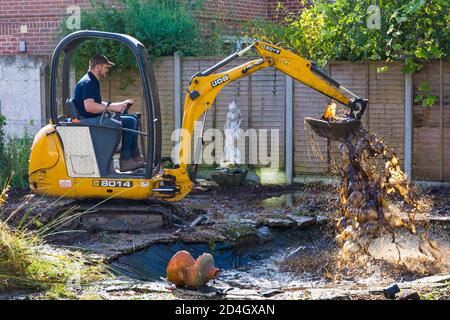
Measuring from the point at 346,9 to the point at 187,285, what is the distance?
763cm

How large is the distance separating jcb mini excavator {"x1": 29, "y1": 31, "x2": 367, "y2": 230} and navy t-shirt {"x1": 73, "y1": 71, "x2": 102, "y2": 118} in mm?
119

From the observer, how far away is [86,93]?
35.4 ft

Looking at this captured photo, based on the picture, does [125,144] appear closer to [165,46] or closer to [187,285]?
[187,285]

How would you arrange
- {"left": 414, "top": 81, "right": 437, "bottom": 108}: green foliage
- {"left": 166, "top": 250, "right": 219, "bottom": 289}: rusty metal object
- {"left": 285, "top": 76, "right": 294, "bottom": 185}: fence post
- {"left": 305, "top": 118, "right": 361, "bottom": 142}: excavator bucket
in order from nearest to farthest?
{"left": 166, "top": 250, "right": 219, "bottom": 289}: rusty metal object, {"left": 305, "top": 118, "right": 361, "bottom": 142}: excavator bucket, {"left": 414, "top": 81, "right": 437, "bottom": 108}: green foliage, {"left": 285, "top": 76, "right": 294, "bottom": 185}: fence post

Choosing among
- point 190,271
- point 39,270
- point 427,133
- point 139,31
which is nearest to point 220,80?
point 190,271

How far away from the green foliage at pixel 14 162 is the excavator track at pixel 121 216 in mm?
2941

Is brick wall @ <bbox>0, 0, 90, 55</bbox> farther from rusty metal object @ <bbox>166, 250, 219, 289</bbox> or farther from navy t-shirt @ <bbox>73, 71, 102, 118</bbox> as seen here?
rusty metal object @ <bbox>166, 250, 219, 289</bbox>

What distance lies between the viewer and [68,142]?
10789 mm

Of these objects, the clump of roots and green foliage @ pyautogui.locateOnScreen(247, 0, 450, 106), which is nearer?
the clump of roots

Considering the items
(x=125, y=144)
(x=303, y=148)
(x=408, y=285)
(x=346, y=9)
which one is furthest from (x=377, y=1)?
(x=408, y=285)

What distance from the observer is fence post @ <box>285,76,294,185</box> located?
47.3 feet

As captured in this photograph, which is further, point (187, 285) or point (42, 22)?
point (42, 22)

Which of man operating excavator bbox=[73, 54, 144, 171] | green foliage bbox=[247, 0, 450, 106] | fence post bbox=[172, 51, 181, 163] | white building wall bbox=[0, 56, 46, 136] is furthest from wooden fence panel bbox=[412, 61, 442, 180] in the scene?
white building wall bbox=[0, 56, 46, 136]

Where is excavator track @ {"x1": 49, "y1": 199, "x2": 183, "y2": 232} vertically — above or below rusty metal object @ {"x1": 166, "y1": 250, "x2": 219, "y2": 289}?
above
